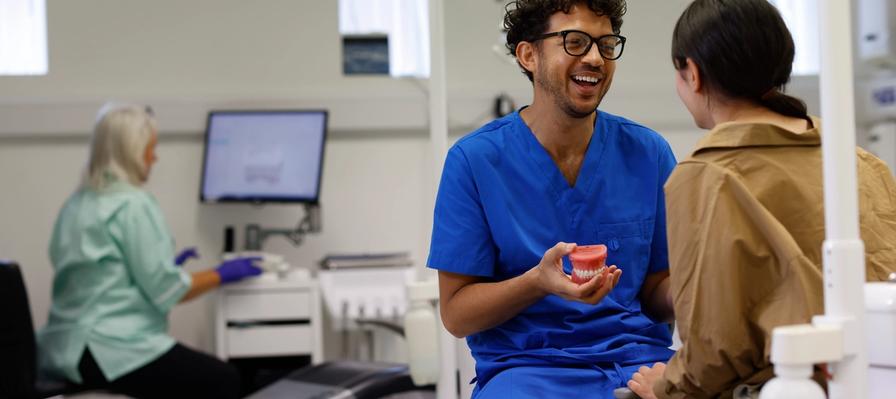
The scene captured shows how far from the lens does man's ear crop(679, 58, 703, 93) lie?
1404mm

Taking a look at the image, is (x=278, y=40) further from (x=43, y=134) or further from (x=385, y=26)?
(x=43, y=134)

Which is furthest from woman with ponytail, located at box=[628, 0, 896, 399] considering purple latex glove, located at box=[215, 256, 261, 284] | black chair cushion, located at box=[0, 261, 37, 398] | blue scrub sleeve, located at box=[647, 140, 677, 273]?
purple latex glove, located at box=[215, 256, 261, 284]

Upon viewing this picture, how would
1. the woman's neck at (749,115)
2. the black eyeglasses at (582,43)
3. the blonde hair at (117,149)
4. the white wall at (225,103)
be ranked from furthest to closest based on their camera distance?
1. the white wall at (225,103)
2. the blonde hair at (117,149)
3. the black eyeglasses at (582,43)
4. the woman's neck at (749,115)

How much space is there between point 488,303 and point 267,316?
2524 millimetres

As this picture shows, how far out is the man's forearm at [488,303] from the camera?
5.26 feet

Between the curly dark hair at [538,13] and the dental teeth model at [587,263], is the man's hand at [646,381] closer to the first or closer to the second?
the dental teeth model at [587,263]

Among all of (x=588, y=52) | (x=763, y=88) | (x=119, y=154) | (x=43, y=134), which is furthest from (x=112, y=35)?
(x=763, y=88)

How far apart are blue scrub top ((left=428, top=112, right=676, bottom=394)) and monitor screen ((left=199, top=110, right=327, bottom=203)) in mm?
2637

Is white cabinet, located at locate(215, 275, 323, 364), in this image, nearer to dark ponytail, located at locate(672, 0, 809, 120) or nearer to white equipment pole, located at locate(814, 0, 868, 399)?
dark ponytail, located at locate(672, 0, 809, 120)

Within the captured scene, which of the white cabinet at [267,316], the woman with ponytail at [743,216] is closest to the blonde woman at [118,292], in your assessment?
the white cabinet at [267,316]

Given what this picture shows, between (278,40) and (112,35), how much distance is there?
2.45 feet

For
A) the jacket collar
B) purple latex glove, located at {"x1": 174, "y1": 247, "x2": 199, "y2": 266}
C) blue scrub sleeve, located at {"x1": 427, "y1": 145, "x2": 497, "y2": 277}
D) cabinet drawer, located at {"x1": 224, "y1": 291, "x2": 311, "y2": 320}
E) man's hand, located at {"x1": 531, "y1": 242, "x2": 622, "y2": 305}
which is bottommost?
cabinet drawer, located at {"x1": 224, "y1": 291, "x2": 311, "y2": 320}

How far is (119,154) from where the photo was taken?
11.8 ft

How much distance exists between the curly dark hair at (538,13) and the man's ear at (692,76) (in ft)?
1.08
